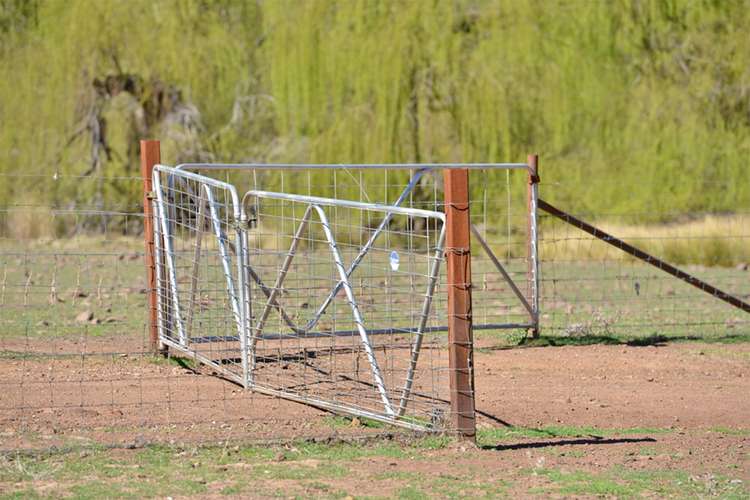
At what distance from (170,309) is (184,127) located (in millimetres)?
14105

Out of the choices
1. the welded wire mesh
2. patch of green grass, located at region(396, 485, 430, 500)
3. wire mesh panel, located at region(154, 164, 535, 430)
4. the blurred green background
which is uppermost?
the blurred green background

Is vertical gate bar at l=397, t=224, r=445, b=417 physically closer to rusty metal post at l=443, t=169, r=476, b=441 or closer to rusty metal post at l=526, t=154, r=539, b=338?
rusty metal post at l=443, t=169, r=476, b=441

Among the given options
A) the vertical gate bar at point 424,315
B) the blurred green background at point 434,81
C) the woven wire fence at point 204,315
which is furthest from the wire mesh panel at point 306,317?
the blurred green background at point 434,81

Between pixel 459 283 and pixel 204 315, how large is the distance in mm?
5321

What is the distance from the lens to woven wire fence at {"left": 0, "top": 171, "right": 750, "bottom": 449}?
7.85 meters

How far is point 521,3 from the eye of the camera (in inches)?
851

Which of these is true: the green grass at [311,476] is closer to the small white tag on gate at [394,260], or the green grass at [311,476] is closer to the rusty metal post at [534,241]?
the small white tag on gate at [394,260]

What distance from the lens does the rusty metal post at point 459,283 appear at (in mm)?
7219

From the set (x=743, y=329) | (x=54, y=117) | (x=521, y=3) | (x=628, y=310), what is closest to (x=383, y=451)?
(x=743, y=329)

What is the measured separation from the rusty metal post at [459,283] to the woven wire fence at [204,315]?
9.2 inches

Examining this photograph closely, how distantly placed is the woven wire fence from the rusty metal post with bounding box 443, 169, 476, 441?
234mm

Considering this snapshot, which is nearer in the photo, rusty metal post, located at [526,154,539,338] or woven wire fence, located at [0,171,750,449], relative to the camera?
woven wire fence, located at [0,171,750,449]

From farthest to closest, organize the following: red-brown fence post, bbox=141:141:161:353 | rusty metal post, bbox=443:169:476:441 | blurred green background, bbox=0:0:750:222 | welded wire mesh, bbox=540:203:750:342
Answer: blurred green background, bbox=0:0:750:222, welded wire mesh, bbox=540:203:750:342, red-brown fence post, bbox=141:141:161:353, rusty metal post, bbox=443:169:476:441

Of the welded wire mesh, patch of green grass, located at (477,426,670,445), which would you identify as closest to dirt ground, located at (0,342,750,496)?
patch of green grass, located at (477,426,670,445)
